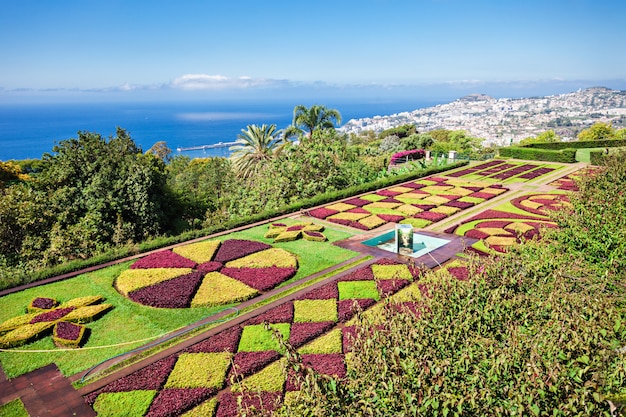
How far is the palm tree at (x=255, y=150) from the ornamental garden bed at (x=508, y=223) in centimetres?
1823

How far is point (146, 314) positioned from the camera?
42.2 ft

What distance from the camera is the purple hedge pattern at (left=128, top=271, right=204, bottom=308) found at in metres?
13.3

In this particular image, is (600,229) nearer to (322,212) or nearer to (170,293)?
(170,293)

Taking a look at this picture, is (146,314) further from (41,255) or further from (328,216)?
(328,216)

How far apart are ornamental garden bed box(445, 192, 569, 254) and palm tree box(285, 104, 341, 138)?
19.3 metres

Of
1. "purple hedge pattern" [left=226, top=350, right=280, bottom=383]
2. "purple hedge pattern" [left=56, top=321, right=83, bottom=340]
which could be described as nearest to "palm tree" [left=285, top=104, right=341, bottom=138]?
"purple hedge pattern" [left=56, top=321, right=83, bottom=340]

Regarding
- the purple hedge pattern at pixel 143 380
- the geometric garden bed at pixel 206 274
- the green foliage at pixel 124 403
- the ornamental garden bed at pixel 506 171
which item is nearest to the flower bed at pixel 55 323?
the geometric garden bed at pixel 206 274

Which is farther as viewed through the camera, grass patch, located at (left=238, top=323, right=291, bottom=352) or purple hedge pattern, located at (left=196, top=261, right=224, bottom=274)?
purple hedge pattern, located at (left=196, top=261, right=224, bottom=274)

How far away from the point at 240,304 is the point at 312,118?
29.1m

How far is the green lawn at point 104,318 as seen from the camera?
10.7 metres

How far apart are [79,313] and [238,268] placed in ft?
18.3

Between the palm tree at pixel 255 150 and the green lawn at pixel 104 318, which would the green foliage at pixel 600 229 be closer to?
the green lawn at pixel 104 318

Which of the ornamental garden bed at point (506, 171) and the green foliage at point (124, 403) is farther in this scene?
the ornamental garden bed at point (506, 171)

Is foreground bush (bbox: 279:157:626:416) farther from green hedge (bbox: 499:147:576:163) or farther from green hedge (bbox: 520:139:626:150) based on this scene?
green hedge (bbox: 520:139:626:150)
